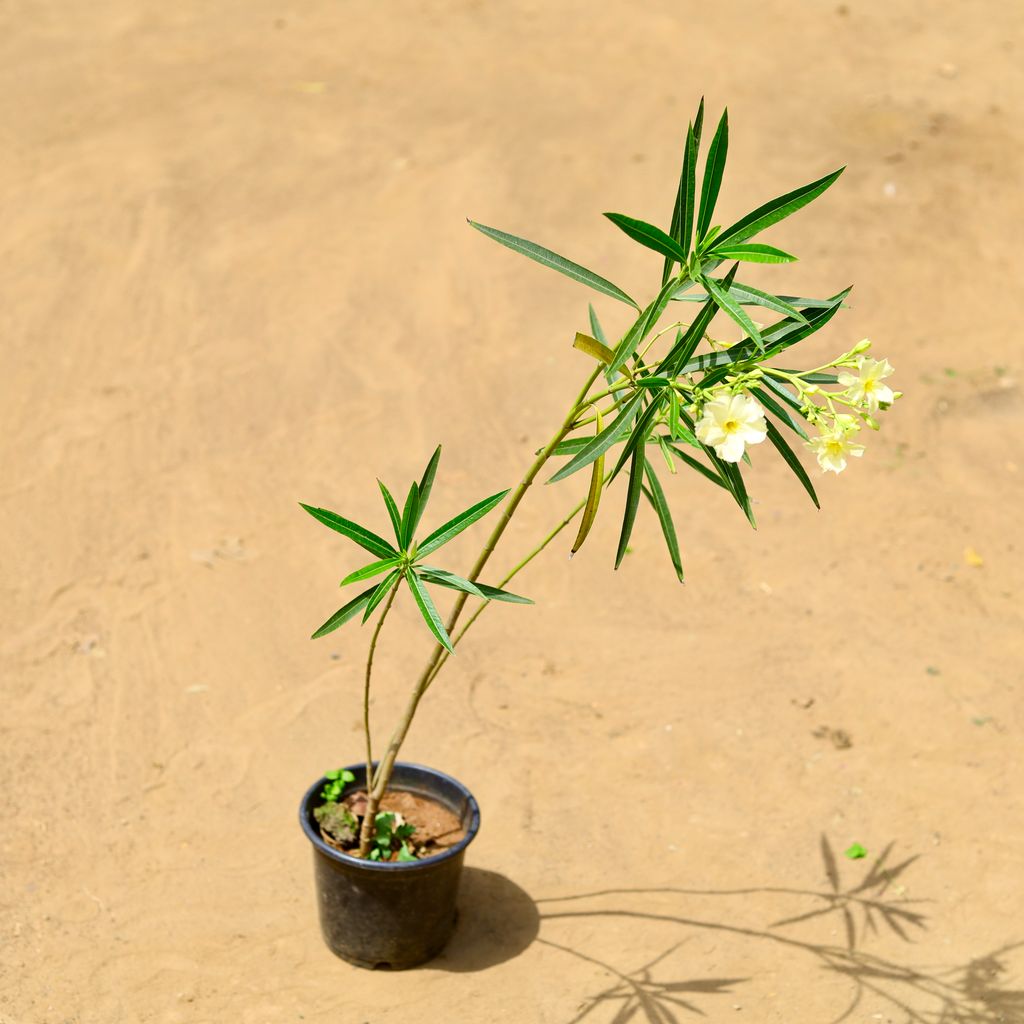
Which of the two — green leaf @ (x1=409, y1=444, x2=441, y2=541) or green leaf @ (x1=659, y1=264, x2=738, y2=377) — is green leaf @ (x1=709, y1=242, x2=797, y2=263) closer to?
green leaf @ (x1=659, y1=264, x2=738, y2=377)

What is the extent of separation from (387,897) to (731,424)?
1573mm

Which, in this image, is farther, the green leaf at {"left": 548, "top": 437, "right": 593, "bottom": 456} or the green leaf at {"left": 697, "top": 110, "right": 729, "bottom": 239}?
the green leaf at {"left": 548, "top": 437, "right": 593, "bottom": 456}

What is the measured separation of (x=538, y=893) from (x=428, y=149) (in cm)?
469

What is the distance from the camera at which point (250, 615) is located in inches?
180

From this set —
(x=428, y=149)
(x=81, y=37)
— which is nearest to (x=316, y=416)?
(x=428, y=149)

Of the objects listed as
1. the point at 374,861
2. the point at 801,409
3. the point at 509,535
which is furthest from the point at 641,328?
the point at 509,535

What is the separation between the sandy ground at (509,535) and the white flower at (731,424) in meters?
1.65

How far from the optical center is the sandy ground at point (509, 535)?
3422mm

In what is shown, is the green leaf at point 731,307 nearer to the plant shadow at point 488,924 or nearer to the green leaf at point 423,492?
the green leaf at point 423,492

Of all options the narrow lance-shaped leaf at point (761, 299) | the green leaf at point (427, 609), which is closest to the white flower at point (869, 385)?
the narrow lance-shaped leaf at point (761, 299)

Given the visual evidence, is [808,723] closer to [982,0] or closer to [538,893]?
[538,893]

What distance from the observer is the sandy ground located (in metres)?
3.42

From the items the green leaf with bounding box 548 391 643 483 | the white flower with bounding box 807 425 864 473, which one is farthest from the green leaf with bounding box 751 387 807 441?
the green leaf with bounding box 548 391 643 483

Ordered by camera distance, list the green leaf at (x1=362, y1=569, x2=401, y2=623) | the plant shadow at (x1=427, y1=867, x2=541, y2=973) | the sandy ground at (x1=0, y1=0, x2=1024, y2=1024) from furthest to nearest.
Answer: the sandy ground at (x1=0, y1=0, x2=1024, y2=1024) < the plant shadow at (x1=427, y1=867, x2=541, y2=973) < the green leaf at (x1=362, y1=569, x2=401, y2=623)
